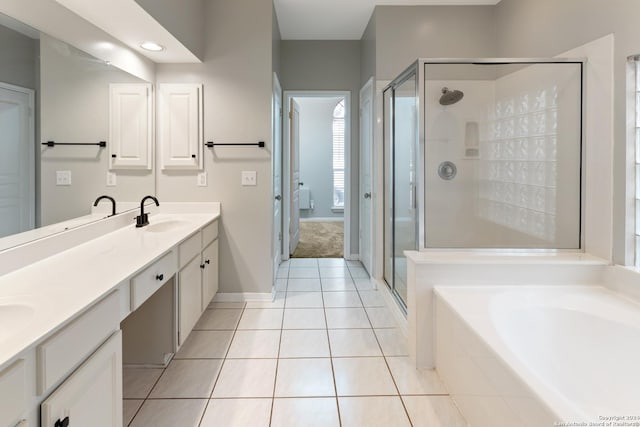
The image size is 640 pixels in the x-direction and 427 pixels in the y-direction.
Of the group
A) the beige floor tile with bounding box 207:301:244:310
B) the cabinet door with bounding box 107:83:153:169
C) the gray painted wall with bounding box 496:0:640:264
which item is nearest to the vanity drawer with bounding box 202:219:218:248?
the beige floor tile with bounding box 207:301:244:310

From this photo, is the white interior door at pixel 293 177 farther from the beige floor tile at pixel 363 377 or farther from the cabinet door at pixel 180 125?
the beige floor tile at pixel 363 377

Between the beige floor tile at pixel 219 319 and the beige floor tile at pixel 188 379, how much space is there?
0.53m

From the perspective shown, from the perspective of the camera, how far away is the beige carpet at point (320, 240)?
5.51 m

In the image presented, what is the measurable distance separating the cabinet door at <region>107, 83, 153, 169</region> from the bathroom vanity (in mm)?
491

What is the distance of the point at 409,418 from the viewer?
189 centimetres

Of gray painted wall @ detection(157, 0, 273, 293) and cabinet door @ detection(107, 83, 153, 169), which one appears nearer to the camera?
cabinet door @ detection(107, 83, 153, 169)

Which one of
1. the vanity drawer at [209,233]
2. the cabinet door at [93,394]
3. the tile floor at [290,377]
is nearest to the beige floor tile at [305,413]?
the tile floor at [290,377]

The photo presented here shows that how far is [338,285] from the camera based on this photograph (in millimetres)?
4035

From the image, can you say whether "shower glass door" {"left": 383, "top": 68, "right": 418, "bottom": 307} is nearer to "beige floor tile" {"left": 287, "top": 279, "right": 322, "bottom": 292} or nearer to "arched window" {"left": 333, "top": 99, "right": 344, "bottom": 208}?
"beige floor tile" {"left": 287, "top": 279, "right": 322, "bottom": 292}

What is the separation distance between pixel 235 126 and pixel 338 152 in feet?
16.7

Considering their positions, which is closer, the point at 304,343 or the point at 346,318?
the point at 304,343

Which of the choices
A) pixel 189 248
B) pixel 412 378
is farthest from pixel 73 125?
pixel 412 378

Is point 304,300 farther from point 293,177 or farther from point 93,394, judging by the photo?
point 93,394

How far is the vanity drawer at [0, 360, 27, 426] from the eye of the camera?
0.89 m
